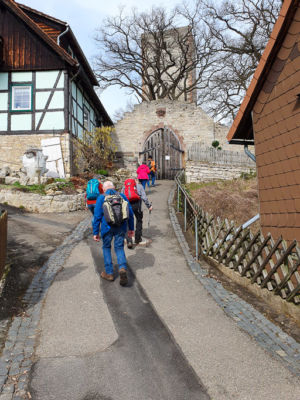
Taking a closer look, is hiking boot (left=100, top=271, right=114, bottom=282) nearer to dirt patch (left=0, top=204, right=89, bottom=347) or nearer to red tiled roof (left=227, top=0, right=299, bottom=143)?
dirt patch (left=0, top=204, right=89, bottom=347)

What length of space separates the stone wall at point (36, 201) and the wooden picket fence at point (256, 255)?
20.3ft

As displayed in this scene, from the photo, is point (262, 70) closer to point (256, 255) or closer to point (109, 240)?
→ point (256, 255)

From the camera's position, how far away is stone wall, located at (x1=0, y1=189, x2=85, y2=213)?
40.2ft

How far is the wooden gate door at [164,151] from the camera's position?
2456 cm

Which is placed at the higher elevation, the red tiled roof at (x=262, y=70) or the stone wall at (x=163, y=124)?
the stone wall at (x=163, y=124)

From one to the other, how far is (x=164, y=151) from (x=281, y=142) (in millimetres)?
18984

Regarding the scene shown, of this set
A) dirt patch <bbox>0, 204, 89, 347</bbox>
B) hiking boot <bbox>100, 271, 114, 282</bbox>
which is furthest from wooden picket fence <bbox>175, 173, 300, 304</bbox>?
dirt patch <bbox>0, 204, 89, 347</bbox>

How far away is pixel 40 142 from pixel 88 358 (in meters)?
13.4

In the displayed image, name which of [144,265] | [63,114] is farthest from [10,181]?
[144,265]

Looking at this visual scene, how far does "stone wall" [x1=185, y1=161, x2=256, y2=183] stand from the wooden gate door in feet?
17.0

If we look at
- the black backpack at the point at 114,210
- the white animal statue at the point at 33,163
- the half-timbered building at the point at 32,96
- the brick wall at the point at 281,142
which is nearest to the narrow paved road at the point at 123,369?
the black backpack at the point at 114,210

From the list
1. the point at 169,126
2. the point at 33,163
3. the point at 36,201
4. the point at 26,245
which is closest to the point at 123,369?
the point at 26,245

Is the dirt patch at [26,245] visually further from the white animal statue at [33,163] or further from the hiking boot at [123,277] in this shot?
the white animal statue at [33,163]

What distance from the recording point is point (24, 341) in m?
3.90
